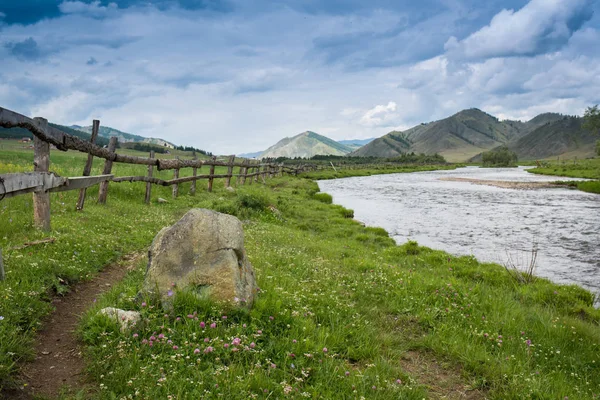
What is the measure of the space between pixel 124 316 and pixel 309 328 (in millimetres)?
2582

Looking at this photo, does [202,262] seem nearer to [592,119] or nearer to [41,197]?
[41,197]

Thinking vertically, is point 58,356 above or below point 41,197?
below

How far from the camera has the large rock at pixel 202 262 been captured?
551 centimetres

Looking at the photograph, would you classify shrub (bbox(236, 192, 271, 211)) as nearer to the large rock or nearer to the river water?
the river water

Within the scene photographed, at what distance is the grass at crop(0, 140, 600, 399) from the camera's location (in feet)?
14.2

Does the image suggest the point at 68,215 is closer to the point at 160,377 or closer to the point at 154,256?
the point at 154,256

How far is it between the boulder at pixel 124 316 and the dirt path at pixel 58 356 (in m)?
0.49

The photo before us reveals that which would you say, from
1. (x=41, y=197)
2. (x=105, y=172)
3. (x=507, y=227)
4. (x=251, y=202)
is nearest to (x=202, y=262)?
(x=41, y=197)

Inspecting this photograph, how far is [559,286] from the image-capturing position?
10258 mm

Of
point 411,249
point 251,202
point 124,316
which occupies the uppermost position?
point 251,202

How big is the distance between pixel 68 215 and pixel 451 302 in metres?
10.8

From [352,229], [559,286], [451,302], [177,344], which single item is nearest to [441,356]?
[451,302]

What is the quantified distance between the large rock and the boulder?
1.44 ft

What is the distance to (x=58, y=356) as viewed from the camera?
4574 mm
